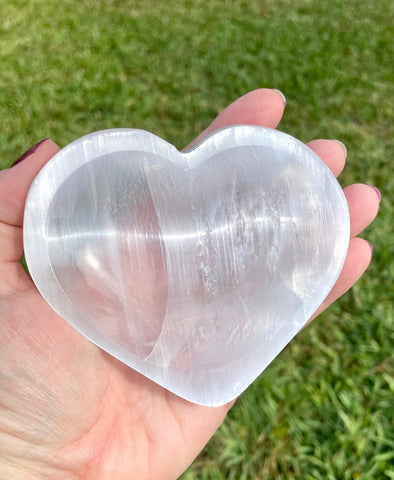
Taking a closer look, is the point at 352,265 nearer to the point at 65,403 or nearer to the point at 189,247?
the point at 189,247

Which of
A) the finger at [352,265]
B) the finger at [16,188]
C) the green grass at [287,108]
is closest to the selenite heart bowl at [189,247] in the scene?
the finger at [16,188]

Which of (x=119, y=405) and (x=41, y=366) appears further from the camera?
(x=119, y=405)

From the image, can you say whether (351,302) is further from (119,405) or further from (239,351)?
(119,405)

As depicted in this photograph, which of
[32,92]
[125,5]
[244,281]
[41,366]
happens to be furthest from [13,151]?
[244,281]

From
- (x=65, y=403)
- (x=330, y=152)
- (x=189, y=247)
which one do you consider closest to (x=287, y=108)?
(x=330, y=152)

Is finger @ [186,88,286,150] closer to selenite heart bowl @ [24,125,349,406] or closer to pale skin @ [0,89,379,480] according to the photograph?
selenite heart bowl @ [24,125,349,406]

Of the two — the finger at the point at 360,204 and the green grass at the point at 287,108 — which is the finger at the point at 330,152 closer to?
the finger at the point at 360,204
